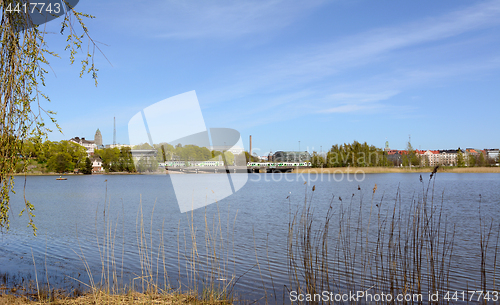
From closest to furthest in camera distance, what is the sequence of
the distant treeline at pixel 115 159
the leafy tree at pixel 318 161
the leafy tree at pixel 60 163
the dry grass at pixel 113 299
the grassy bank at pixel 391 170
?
the dry grass at pixel 113 299, the grassy bank at pixel 391 170, the distant treeline at pixel 115 159, the leafy tree at pixel 318 161, the leafy tree at pixel 60 163

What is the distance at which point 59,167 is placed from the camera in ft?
330

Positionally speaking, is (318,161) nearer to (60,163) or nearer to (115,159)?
(115,159)

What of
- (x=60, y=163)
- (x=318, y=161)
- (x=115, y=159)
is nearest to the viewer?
(x=318, y=161)

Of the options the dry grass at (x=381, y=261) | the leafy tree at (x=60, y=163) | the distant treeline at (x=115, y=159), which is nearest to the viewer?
the dry grass at (x=381, y=261)

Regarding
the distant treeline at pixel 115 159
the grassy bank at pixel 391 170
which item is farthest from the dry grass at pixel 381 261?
the grassy bank at pixel 391 170

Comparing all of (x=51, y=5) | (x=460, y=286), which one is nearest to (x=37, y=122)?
(x=51, y=5)

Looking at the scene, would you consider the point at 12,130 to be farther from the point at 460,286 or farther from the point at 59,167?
the point at 59,167

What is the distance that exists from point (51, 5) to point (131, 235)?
1056cm

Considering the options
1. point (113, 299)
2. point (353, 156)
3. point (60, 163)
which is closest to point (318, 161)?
point (353, 156)

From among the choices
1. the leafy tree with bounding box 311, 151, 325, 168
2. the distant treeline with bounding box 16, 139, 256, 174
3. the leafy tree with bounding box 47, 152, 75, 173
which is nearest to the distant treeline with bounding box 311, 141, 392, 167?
the leafy tree with bounding box 311, 151, 325, 168

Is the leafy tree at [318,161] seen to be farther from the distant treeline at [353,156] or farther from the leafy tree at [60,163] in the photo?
the leafy tree at [60,163]

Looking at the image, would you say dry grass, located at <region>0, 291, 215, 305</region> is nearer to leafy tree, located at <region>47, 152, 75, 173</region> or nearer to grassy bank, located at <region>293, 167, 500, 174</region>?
grassy bank, located at <region>293, 167, 500, 174</region>

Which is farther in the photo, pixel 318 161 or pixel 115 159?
pixel 115 159

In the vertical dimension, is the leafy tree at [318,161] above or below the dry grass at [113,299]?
above
